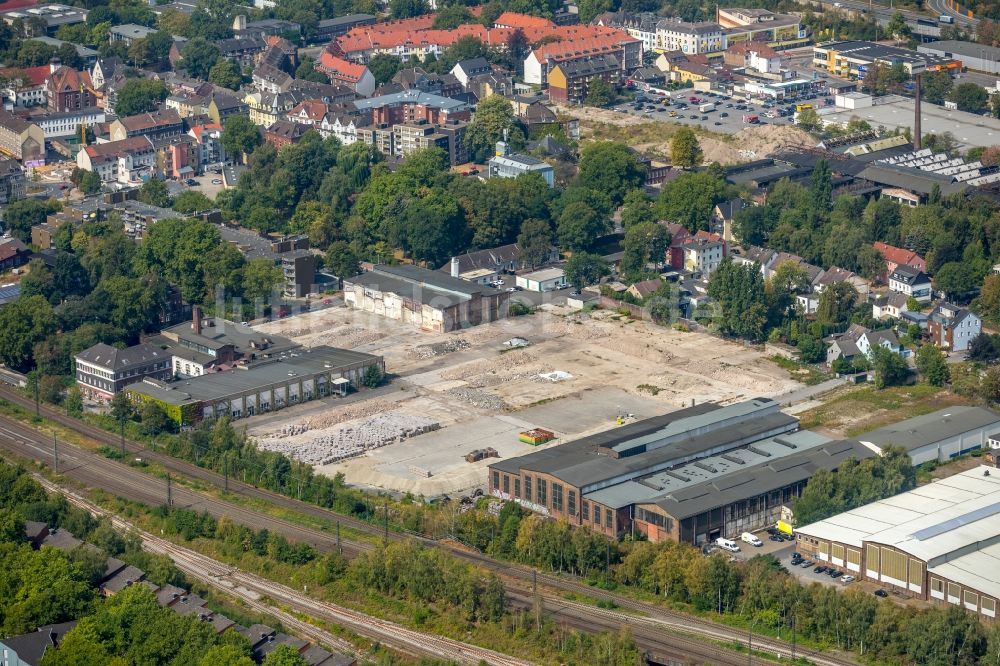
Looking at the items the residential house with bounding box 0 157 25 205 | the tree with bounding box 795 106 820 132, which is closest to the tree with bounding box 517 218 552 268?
the tree with bounding box 795 106 820 132

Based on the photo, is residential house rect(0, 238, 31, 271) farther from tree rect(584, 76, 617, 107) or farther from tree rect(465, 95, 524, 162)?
tree rect(584, 76, 617, 107)

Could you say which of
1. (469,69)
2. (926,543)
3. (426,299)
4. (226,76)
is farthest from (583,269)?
(226,76)

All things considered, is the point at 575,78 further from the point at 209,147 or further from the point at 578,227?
the point at 578,227

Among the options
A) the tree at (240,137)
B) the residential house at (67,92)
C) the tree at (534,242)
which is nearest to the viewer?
the tree at (534,242)

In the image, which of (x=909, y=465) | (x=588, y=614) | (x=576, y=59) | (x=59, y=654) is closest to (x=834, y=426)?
(x=909, y=465)

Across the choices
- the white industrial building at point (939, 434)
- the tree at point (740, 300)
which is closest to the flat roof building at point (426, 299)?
the tree at point (740, 300)

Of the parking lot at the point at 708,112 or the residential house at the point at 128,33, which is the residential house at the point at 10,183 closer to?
the residential house at the point at 128,33

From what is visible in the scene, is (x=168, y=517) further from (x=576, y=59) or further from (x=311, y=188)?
(x=576, y=59)
